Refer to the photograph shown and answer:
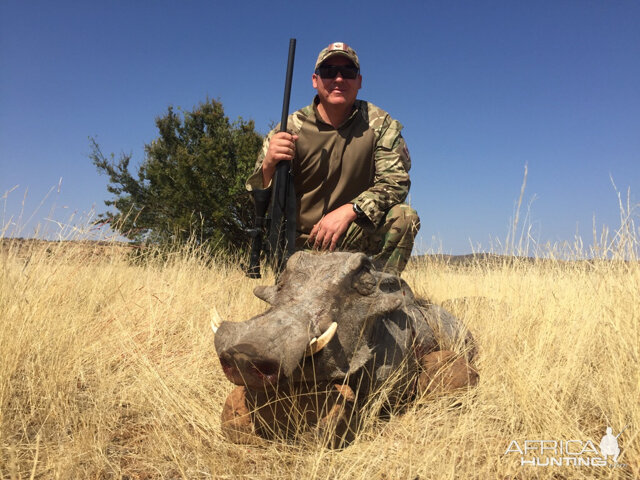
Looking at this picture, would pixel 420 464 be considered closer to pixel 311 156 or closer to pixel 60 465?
pixel 60 465

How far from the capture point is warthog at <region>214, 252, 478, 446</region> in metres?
1.79

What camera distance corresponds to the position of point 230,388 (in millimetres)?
2779

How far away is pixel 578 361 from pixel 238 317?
107 inches

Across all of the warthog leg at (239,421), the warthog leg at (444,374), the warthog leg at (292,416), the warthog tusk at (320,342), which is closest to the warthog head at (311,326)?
the warthog tusk at (320,342)

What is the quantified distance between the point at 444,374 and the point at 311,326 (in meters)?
1.12

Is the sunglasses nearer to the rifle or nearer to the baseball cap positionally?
the baseball cap

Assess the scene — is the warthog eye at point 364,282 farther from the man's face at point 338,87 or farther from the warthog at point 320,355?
the man's face at point 338,87

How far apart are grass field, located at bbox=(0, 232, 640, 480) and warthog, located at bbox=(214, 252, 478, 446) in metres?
0.12

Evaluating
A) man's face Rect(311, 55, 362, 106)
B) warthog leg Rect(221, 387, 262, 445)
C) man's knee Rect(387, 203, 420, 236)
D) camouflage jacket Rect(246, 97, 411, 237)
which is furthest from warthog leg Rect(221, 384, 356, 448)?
man's face Rect(311, 55, 362, 106)

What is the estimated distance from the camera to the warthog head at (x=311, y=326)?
1759 millimetres

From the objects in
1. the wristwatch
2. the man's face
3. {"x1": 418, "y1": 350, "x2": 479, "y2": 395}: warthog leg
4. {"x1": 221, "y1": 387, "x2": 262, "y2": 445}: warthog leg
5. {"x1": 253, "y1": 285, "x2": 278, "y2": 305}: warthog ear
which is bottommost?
{"x1": 221, "y1": 387, "x2": 262, "y2": 445}: warthog leg

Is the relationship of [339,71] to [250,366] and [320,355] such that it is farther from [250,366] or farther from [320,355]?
[250,366]

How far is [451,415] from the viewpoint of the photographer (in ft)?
7.90

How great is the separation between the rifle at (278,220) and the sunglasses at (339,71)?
0.64 meters
